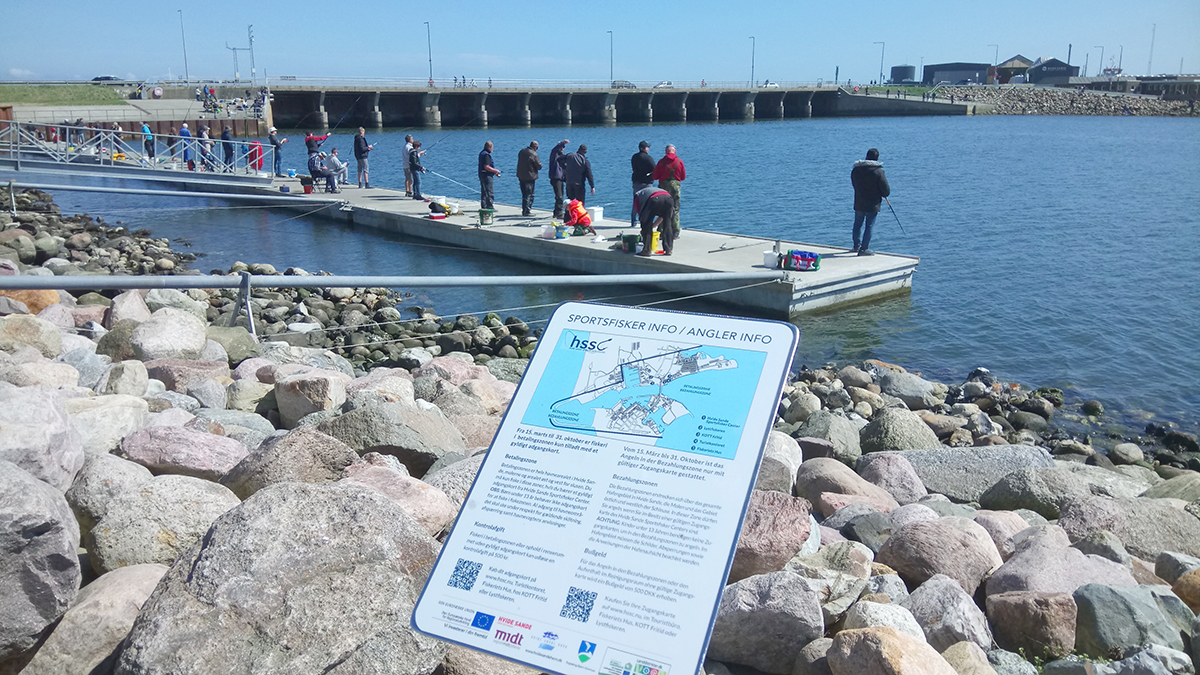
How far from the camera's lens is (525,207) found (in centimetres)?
1852

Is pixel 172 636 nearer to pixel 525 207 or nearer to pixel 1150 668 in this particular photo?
pixel 1150 668

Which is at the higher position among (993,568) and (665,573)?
(665,573)

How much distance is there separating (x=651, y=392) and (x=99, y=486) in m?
2.37

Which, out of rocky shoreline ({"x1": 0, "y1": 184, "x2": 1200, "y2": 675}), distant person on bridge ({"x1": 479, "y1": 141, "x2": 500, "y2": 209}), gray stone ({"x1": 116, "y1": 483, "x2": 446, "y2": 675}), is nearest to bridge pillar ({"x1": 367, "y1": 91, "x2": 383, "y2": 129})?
distant person on bridge ({"x1": 479, "y1": 141, "x2": 500, "y2": 209})

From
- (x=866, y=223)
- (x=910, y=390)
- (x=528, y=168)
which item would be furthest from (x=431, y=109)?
(x=910, y=390)

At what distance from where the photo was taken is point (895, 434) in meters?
7.20

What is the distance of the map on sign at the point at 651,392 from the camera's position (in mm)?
2391

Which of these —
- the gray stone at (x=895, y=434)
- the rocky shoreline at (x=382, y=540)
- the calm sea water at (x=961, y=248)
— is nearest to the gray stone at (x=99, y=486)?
the rocky shoreline at (x=382, y=540)

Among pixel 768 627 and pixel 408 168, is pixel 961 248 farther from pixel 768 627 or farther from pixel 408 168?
pixel 768 627

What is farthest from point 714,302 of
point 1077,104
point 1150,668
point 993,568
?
point 1077,104

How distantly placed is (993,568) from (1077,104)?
120142mm

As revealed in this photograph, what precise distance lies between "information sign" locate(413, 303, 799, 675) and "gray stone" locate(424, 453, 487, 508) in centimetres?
126

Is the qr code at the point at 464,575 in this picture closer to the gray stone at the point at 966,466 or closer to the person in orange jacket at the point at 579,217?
the gray stone at the point at 966,466

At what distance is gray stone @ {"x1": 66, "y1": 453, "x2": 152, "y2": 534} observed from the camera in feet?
11.3
